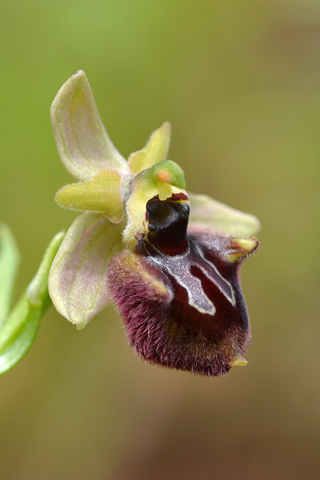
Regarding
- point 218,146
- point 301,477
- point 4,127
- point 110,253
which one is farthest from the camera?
point 218,146

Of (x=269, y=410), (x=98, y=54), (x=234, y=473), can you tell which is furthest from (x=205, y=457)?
(x=98, y=54)

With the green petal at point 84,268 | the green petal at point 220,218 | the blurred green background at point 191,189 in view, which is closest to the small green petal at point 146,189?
the green petal at point 84,268

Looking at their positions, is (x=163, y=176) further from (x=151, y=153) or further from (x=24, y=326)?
(x=24, y=326)

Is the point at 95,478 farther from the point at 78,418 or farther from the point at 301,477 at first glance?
the point at 301,477

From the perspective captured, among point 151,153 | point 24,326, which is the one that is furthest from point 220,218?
point 24,326

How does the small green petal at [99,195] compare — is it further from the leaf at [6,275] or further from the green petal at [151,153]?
the leaf at [6,275]

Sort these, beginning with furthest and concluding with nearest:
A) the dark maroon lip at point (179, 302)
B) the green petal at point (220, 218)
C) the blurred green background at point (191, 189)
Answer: the blurred green background at point (191, 189)
the green petal at point (220, 218)
the dark maroon lip at point (179, 302)
